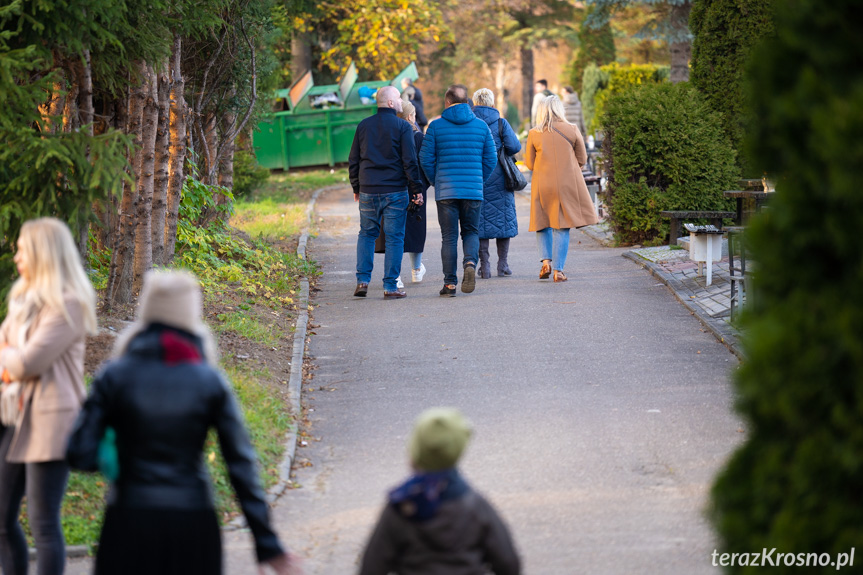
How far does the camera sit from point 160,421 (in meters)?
3.32

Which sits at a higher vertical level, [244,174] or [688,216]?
[244,174]

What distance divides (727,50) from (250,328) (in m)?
8.76

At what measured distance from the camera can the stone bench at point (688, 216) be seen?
12.5 m

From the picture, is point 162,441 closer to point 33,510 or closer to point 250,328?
point 33,510

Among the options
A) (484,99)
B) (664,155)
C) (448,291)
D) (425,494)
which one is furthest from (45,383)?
(664,155)

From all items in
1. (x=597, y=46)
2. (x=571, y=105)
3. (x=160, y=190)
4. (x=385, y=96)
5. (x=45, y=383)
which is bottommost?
(x=45, y=383)

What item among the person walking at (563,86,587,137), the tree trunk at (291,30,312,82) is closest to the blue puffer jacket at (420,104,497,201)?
the person walking at (563,86,587,137)

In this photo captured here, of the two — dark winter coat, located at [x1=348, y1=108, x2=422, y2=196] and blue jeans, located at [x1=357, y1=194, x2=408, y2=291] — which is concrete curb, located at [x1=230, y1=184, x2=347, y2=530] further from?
dark winter coat, located at [x1=348, y1=108, x2=422, y2=196]

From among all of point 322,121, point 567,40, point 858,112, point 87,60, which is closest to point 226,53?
point 87,60

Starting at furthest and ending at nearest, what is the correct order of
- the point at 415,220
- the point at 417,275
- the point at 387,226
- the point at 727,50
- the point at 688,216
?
the point at 727,50 < the point at 688,216 < the point at 417,275 < the point at 415,220 < the point at 387,226

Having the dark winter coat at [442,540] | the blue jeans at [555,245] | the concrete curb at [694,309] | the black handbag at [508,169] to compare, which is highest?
the black handbag at [508,169]

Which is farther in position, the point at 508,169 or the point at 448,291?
the point at 508,169

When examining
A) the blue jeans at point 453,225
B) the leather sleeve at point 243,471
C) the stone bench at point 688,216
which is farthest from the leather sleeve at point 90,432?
the stone bench at point 688,216

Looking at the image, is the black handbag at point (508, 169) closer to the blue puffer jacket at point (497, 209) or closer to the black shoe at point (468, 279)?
the blue puffer jacket at point (497, 209)
